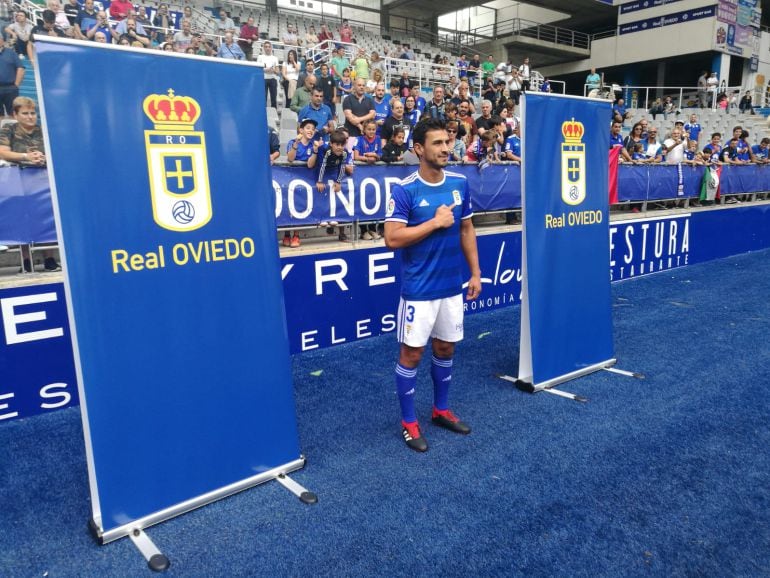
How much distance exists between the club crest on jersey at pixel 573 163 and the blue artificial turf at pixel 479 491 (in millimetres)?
1492

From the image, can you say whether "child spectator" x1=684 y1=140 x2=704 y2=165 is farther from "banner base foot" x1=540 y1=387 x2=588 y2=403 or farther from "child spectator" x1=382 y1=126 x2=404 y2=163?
"banner base foot" x1=540 y1=387 x2=588 y2=403

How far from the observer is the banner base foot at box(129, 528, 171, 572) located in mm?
2391

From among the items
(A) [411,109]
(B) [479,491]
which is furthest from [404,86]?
(B) [479,491]

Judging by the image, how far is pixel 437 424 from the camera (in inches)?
148

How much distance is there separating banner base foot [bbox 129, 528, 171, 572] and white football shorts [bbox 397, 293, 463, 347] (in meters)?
1.66

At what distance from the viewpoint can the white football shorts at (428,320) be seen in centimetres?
332

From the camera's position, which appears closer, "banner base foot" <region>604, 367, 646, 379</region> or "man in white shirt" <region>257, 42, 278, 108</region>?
"banner base foot" <region>604, 367, 646, 379</region>

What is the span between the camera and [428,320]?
335cm

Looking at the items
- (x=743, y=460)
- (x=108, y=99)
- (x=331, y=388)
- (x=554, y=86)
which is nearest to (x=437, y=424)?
(x=331, y=388)

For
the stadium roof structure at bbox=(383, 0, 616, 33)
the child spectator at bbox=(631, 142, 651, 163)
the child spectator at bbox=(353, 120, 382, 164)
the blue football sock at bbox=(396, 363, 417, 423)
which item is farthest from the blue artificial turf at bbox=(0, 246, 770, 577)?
the stadium roof structure at bbox=(383, 0, 616, 33)

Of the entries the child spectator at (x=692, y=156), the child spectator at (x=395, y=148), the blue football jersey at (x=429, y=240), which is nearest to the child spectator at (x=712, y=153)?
the child spectator at (x=692, y=156)

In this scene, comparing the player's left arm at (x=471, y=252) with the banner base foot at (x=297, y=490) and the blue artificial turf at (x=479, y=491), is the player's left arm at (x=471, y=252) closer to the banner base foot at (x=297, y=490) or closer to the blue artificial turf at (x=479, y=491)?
the blue artificial turf at (x=479, y=491)

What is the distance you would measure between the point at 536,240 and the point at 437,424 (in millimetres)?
1538

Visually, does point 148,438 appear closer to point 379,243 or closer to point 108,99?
point 108,99
